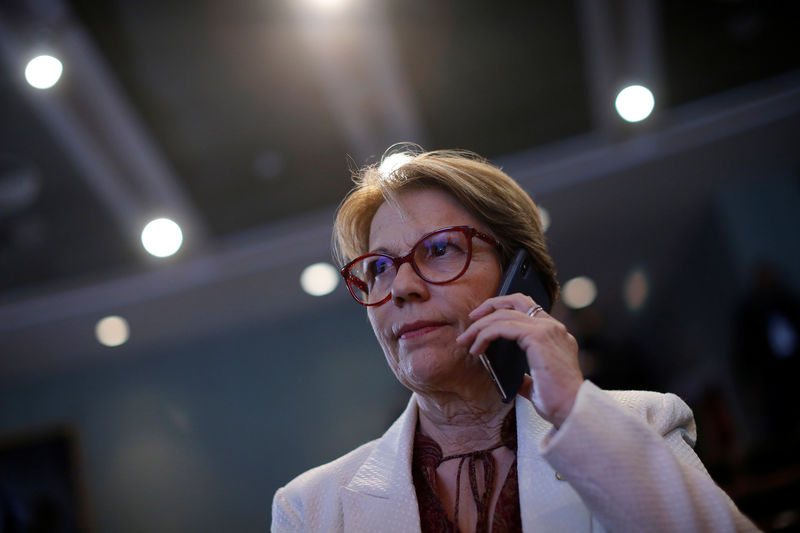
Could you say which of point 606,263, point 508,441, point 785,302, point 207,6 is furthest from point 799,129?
point 508,441

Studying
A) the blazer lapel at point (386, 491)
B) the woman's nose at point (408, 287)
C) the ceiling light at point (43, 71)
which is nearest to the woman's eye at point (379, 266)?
the woman's nose at point (408, 287)

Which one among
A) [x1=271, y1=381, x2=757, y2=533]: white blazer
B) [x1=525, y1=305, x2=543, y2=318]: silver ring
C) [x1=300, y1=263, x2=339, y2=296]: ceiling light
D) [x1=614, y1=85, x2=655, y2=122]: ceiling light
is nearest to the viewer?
[x1=271, y1=381, x2=757, y2=533]: white blazer

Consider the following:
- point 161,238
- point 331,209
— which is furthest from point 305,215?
point 161,238

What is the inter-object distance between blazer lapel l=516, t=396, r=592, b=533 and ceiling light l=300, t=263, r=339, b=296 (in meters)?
4.09

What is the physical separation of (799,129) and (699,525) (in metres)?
4.72

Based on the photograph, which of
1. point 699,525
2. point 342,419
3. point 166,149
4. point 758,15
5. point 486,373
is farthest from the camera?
→ point 342,419

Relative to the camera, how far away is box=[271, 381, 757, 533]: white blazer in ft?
3.43

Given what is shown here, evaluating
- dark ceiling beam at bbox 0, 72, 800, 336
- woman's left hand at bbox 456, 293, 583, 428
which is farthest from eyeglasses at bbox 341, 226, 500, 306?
dark ceiling beam at bbox 0, 72, 800, 336

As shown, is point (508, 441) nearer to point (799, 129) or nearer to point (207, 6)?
point (207, 6)

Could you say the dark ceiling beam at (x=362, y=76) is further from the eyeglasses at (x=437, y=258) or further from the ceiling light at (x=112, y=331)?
the ceiling light at (x=112, y=331)

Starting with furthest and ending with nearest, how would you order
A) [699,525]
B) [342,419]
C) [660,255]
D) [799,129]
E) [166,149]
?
[660,255] < [342,419] < [799,129] < [166,149] < [699,525]

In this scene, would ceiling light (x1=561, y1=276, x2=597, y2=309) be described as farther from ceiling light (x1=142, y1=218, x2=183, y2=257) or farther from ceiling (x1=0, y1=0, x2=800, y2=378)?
ceiling light (x1=142, y1=218, x2=183, y2=257)

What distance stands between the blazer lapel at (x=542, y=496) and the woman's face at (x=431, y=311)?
18cm

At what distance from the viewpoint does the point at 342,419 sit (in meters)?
5.61
